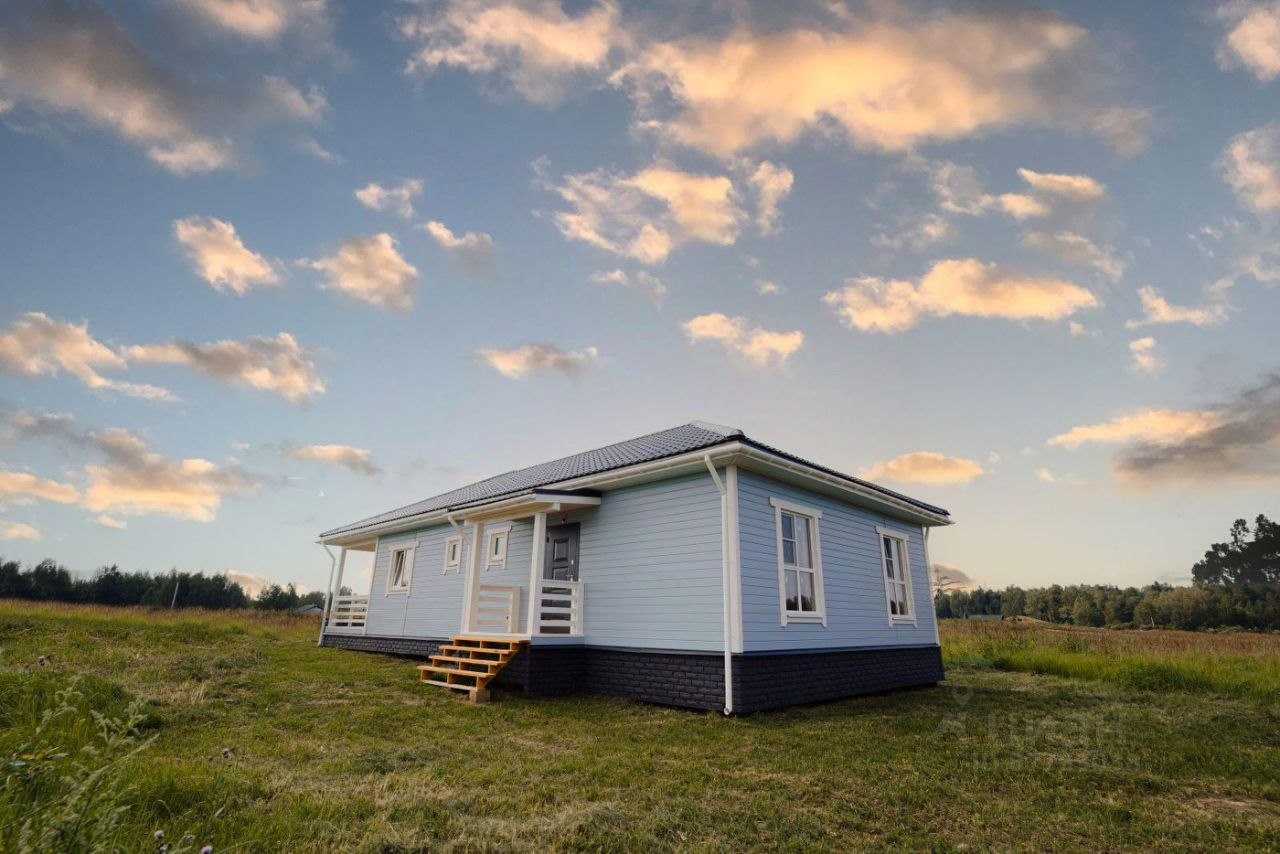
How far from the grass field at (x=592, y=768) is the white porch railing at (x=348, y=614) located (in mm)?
6215

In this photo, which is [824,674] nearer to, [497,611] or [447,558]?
[497,611]

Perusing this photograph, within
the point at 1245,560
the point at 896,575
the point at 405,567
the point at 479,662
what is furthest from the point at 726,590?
the point at 1245,560

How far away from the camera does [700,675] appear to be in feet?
30.5

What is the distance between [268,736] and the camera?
22.0 ft

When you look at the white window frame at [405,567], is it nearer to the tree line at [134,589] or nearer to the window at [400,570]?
the window at [400,570]

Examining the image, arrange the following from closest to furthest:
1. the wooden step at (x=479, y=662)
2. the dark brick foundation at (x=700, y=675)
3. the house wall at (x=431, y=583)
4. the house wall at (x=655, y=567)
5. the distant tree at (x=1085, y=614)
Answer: the dark brick foundation at (x=700, y=675) → the house wall at (x=655, y=567) → the wooden step at (x=479, y=662) → the house wall at (x=431, y=583) → the distant tree at (x=1085, y=614)

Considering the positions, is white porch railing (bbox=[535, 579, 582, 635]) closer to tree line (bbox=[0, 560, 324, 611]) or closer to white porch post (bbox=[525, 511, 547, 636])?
white porch post (bbox=[525, 511, 547, 636])

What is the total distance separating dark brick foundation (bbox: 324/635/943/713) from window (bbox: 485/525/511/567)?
2.79 metres

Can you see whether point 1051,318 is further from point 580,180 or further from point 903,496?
point 580,180

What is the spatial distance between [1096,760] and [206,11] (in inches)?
620

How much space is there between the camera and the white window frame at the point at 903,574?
44.3 ft

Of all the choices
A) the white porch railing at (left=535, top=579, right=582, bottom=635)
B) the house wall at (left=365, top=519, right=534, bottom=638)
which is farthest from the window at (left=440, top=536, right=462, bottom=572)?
the white porch railing at (left=535, top=579, right=582, bottom=635)

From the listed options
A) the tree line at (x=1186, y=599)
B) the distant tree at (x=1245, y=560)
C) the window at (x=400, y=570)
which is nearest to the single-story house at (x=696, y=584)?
the window at (x=400, y=570)

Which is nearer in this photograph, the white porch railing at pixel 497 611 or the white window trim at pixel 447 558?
the white porch railing at pixel 497 611
